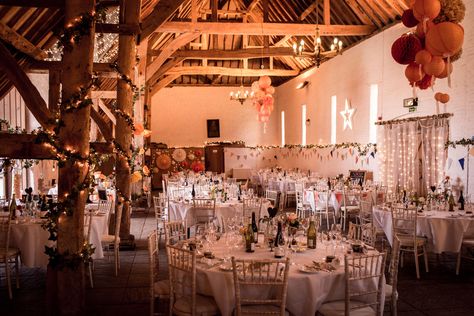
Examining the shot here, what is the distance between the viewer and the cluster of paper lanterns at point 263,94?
41.4 feet

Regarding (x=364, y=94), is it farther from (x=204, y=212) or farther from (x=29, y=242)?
(x=29, y=242)

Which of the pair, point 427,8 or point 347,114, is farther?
point 347,114

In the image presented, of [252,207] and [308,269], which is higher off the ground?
[252,207]

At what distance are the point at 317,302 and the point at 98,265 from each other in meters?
4.08

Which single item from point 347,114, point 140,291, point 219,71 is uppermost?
point 219,71

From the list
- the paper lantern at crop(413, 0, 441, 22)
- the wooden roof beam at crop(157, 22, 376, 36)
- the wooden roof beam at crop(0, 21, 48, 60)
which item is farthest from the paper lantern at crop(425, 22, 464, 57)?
the wooden roof beam at crop(157, 22, 376, 36)

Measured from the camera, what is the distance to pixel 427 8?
5160 millimetres

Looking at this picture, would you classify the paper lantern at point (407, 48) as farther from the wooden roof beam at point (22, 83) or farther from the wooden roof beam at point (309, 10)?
the wooden roof beam at point (309, 10)

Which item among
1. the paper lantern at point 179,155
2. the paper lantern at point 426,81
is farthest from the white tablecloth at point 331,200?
the paper lantern at point 179,155

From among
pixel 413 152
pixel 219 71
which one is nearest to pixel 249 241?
pixel 413 152

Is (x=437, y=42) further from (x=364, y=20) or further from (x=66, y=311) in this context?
(x=364, y=20)

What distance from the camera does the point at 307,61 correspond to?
57.0ft

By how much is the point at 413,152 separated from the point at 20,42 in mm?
8556

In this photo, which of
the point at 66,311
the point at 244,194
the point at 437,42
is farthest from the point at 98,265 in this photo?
the point at 437,42
